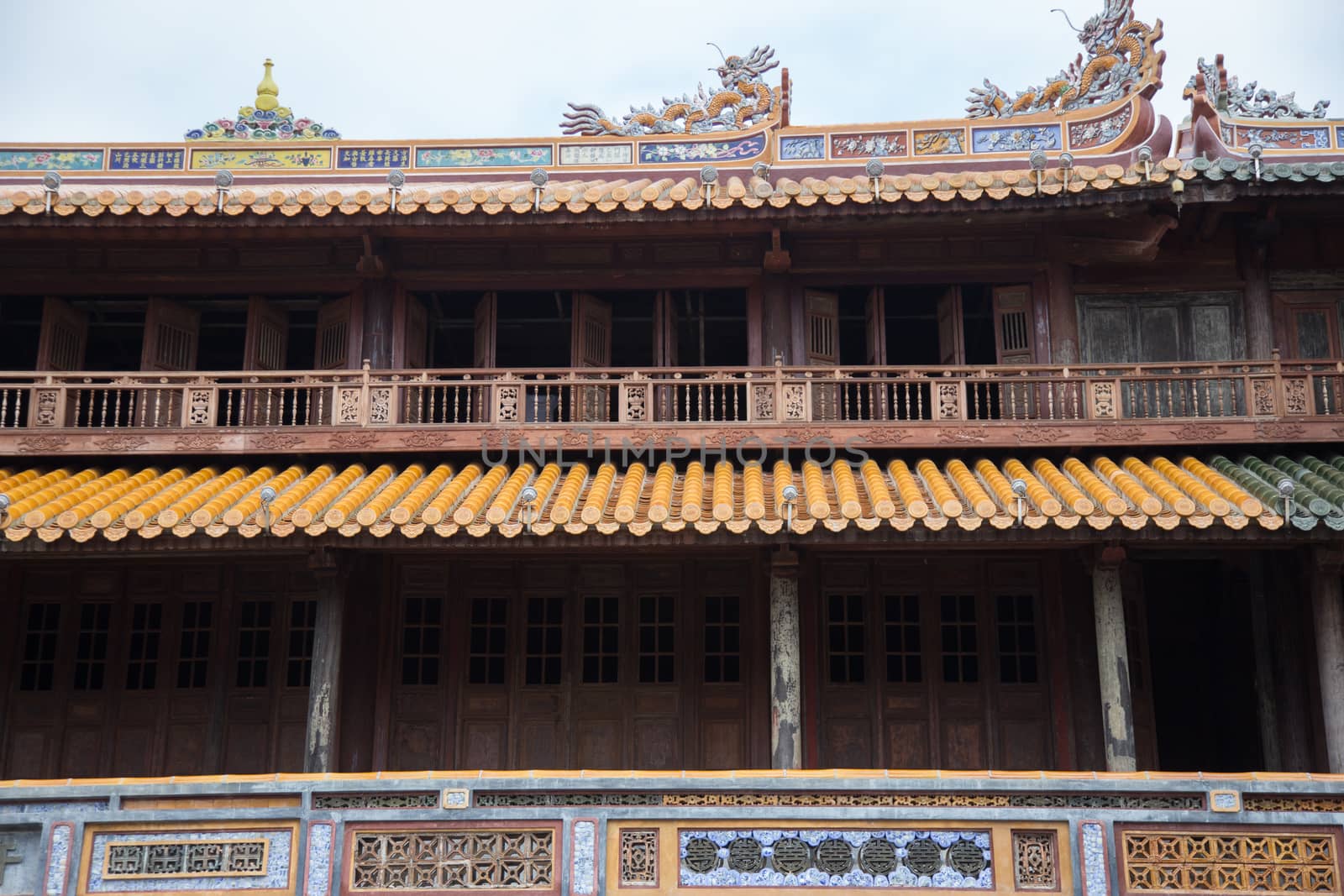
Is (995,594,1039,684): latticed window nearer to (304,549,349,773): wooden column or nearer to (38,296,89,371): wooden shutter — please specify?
(304,549,349,773): wooden column

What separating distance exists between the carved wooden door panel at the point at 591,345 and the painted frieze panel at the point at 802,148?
3.04 m

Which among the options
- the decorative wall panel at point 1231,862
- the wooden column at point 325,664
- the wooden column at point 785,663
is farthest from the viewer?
the wooden column at point 325,664

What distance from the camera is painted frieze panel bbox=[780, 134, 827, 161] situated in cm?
1591

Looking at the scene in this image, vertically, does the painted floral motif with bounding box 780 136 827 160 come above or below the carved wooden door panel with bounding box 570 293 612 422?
above

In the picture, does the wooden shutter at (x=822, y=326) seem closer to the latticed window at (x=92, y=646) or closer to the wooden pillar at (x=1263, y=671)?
the wooden pillar at (x=1263, y=671)

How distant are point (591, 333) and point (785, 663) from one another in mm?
4564

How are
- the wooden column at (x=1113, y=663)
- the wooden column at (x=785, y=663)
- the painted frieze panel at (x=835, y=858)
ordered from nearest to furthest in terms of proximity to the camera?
the painted frieze panel at (x=835, y=858) < the wooden column at (x=1113, y=663) < the wooden column at (x=785, y=663)

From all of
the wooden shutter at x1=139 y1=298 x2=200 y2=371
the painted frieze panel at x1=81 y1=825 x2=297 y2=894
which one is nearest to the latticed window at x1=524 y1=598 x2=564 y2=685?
the painted frieze panel at x1=81 y1=825 x2=297 y2=894

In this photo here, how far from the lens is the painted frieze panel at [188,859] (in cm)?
959

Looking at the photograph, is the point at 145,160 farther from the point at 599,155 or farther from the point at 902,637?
the point at 902,637

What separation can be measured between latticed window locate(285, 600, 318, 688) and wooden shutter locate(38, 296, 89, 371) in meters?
3.86

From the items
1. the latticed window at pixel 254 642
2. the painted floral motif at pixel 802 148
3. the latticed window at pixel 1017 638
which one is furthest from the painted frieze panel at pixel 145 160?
the latticed window at pixel 1017 638

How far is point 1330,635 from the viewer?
463 inches

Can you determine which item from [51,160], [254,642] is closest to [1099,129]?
[254,642]
